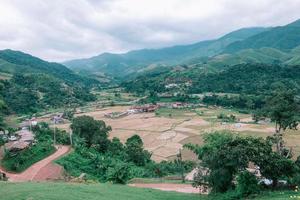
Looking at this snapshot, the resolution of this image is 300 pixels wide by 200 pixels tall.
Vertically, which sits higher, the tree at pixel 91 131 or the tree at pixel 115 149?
the tree at pixel 91 131

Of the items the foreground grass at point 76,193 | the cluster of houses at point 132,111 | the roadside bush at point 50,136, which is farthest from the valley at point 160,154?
the cluster of houses at point 132,111

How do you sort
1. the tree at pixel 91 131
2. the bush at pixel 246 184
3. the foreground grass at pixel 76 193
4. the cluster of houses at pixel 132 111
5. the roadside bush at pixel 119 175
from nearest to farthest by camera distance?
the foreground grass at pixel 76 193, the bush at pixel 246 184, the roadside bush at pixel 119 175, the tree at pixel 91 131, the cluster of houses at pixel 132 111

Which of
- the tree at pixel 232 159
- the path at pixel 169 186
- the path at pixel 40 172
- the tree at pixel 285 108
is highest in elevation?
the tree at pixel 285 108

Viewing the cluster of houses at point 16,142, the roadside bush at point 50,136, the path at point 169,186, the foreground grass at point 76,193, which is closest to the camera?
the foreground grass at point 76,193

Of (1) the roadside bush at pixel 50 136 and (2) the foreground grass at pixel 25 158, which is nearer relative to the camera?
(2) the foreground grass at pixel 25 158

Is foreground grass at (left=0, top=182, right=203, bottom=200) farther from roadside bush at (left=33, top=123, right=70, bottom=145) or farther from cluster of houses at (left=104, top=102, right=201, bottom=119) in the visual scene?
Result: cluster of houses at (left=104, top=102, right=201, bottom=119)

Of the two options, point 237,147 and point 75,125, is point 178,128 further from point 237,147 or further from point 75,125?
point 237,147

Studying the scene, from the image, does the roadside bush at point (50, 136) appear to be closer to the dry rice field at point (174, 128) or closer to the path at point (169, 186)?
the dry rice field at point (174, 128)

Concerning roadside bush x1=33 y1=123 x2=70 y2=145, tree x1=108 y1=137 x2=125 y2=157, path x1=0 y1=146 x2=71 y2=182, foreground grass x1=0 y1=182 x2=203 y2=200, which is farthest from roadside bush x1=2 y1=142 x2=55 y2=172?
foreground grass x1=0 y1=182 x2=203 y2=200
